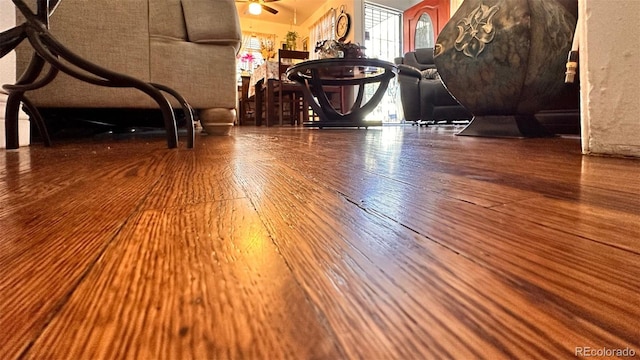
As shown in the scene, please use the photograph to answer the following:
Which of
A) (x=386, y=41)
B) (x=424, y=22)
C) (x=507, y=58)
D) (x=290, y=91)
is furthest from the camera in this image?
(x=386, y=41)

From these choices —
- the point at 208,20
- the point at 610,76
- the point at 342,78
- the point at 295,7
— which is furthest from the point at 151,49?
the point at 295,7

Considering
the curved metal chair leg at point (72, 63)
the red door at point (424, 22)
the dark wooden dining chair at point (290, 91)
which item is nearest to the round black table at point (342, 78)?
the dark wooden dining chair at point (290, 91)

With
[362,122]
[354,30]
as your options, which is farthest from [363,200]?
[354,30]

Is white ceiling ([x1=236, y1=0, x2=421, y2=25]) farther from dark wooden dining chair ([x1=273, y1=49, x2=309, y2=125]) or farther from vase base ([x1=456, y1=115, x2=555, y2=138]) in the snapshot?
vase base ([x1=456, y1=115, x2=555, y2=138])

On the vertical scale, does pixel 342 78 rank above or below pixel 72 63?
above

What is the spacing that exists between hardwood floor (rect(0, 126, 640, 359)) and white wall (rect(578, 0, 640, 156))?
37 centimetres

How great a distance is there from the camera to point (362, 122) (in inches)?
121

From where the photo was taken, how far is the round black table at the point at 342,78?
2.91m

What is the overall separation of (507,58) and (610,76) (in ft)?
2.53

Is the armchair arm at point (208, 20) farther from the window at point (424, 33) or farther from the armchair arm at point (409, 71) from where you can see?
the window at point (424, 33)

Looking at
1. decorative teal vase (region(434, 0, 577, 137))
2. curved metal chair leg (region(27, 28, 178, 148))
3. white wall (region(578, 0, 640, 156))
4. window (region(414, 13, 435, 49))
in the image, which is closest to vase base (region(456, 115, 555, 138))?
decorative teal vase (region(434, 0, 577, 137))

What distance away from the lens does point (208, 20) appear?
179cm

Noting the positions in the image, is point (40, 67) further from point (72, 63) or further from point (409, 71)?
point (409, 71)

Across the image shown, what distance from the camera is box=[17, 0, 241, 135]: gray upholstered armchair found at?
1.57m
